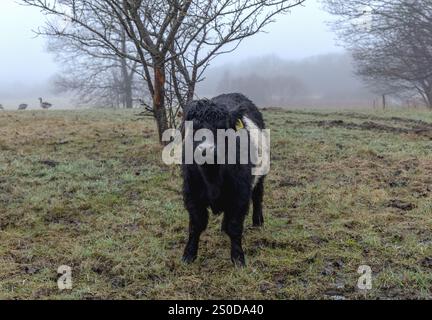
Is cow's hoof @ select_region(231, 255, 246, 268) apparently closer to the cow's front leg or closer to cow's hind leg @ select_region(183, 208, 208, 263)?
the cow's front leg

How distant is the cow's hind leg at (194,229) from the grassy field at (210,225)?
14cm

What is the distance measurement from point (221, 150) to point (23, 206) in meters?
3.38

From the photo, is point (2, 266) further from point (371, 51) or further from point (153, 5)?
point (371, 51)

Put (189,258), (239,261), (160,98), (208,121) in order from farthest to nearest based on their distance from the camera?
(160,98)
(189,258)
(239,261)
(208,121)

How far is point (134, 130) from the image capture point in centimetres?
1247

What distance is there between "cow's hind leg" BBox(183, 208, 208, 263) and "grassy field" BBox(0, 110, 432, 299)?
0.14 m

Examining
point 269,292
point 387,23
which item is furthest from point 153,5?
point 387,23

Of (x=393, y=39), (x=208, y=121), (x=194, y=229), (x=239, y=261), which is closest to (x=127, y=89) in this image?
(x=393, y=39)

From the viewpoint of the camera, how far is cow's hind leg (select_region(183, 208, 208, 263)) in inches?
201

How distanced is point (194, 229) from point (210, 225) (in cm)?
113

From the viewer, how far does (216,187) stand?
16.1ft

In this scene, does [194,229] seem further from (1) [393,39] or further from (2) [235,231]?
(1) [393,39]

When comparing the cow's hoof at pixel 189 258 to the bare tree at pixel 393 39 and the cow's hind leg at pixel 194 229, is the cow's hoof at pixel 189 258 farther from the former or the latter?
the bare tree at pixel 393 39

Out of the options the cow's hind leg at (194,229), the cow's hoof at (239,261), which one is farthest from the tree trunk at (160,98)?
the cow's hoof at (239,261)
